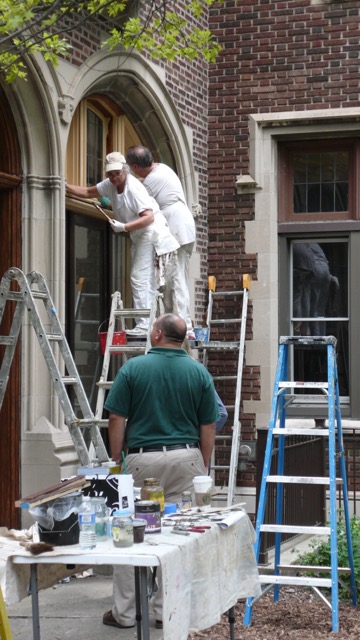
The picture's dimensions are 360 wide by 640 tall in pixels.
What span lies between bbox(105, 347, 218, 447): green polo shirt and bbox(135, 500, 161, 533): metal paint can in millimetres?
1326

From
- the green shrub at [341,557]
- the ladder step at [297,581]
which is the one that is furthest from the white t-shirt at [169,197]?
the ladder step at [297,581]

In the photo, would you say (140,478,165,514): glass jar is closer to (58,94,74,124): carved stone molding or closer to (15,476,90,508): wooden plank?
(15,476,90,508): wooden plank

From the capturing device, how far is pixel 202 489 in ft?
20.1

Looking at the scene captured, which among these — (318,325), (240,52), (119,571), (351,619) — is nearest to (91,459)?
(119,571)

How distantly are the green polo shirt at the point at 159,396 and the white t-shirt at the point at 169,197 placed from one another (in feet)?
11.1

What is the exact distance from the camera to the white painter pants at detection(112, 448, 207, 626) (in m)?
6.66

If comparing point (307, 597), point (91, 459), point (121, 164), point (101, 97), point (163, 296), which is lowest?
point (307, 597)

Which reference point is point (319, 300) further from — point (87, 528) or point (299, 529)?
point (87, 528)

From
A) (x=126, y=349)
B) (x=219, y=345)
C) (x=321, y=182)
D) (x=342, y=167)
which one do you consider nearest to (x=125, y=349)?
(x=126, y=349)

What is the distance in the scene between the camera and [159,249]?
916cm

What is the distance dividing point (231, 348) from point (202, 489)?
629cm

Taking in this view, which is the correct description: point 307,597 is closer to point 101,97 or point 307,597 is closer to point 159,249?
point 159,249

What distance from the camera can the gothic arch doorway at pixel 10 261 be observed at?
30.0 feet

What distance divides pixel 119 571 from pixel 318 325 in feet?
21.8
